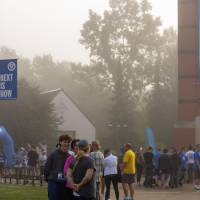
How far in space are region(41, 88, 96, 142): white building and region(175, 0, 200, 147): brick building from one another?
2213 centimetres

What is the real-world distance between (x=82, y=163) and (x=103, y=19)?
65.9 meters

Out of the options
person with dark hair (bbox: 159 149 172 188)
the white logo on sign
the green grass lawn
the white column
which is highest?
the white logo on sign

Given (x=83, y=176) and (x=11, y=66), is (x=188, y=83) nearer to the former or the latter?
(x=11, y=66)

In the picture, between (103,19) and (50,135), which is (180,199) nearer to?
(50,135)

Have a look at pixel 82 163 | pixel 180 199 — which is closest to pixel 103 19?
pixel 180 199

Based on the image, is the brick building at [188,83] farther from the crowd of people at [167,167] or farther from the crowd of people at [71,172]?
the crowd of people at [71,172]

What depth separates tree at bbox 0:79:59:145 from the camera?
54.4 meters

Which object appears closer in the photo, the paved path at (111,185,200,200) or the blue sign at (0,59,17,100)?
the blue sign at (0,59,17,100)

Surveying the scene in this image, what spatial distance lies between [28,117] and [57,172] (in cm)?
4335

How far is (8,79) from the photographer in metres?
16.5

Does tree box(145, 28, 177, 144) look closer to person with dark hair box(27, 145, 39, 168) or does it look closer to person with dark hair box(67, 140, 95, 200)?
person with dark hair box(27, 145, 39, 168)

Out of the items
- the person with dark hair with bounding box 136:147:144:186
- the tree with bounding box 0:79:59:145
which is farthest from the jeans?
the tree with bounding box 0:79:59:145

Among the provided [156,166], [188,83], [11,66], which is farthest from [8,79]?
[188,83]

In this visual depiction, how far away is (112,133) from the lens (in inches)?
2707
